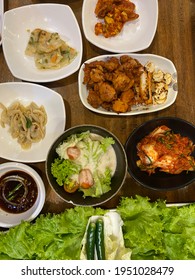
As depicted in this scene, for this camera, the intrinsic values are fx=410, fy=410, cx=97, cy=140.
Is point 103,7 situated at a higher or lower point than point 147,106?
higher

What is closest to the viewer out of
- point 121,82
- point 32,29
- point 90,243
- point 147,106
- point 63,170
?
point 90,243

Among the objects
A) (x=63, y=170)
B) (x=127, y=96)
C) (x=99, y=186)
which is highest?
(x=127, y=96)

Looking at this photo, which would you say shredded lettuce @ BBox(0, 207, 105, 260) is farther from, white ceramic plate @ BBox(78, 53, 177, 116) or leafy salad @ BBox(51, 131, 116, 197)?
white ceramic plate @ BBox(78, 53, 177, 116)

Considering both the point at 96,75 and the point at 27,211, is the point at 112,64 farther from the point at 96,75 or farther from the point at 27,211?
the point at 27,211

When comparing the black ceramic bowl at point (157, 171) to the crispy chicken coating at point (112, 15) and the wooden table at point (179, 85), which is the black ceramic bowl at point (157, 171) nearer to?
the wooden table at point (179, 85)

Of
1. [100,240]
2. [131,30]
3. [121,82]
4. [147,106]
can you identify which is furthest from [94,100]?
[100,240]

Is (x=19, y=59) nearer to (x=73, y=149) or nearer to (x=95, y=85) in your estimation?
(x=95, y=85)
